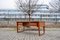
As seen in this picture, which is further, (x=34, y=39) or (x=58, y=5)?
(x=58, y=5)

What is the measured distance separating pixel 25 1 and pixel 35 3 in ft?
3.35

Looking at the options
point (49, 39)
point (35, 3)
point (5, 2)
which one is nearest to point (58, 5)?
point (35, 3)

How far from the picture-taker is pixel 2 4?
18.9 m

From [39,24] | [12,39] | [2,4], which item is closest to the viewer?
[12,39]

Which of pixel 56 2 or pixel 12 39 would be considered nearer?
pixel 12 39

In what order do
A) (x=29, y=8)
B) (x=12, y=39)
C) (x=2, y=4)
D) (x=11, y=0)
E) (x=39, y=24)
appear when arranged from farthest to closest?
1. (x=2, y=4)
2. (x=11, y=0)
3. (x=29, y=8)
4. (x=39, y=24)
5. (x=12, y=39)

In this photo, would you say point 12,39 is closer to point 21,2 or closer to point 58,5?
point 21,2

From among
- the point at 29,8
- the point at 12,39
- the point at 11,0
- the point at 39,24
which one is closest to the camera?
the point at 12,39

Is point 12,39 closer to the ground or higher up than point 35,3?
closer to the ground

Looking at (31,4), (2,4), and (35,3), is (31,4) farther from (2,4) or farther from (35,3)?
(2,4)

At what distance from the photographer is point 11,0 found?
17.5 m

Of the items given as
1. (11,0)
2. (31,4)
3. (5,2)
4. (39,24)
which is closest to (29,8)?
(31,4)

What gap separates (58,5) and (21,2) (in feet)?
18.4

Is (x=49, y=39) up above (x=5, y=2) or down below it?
below
